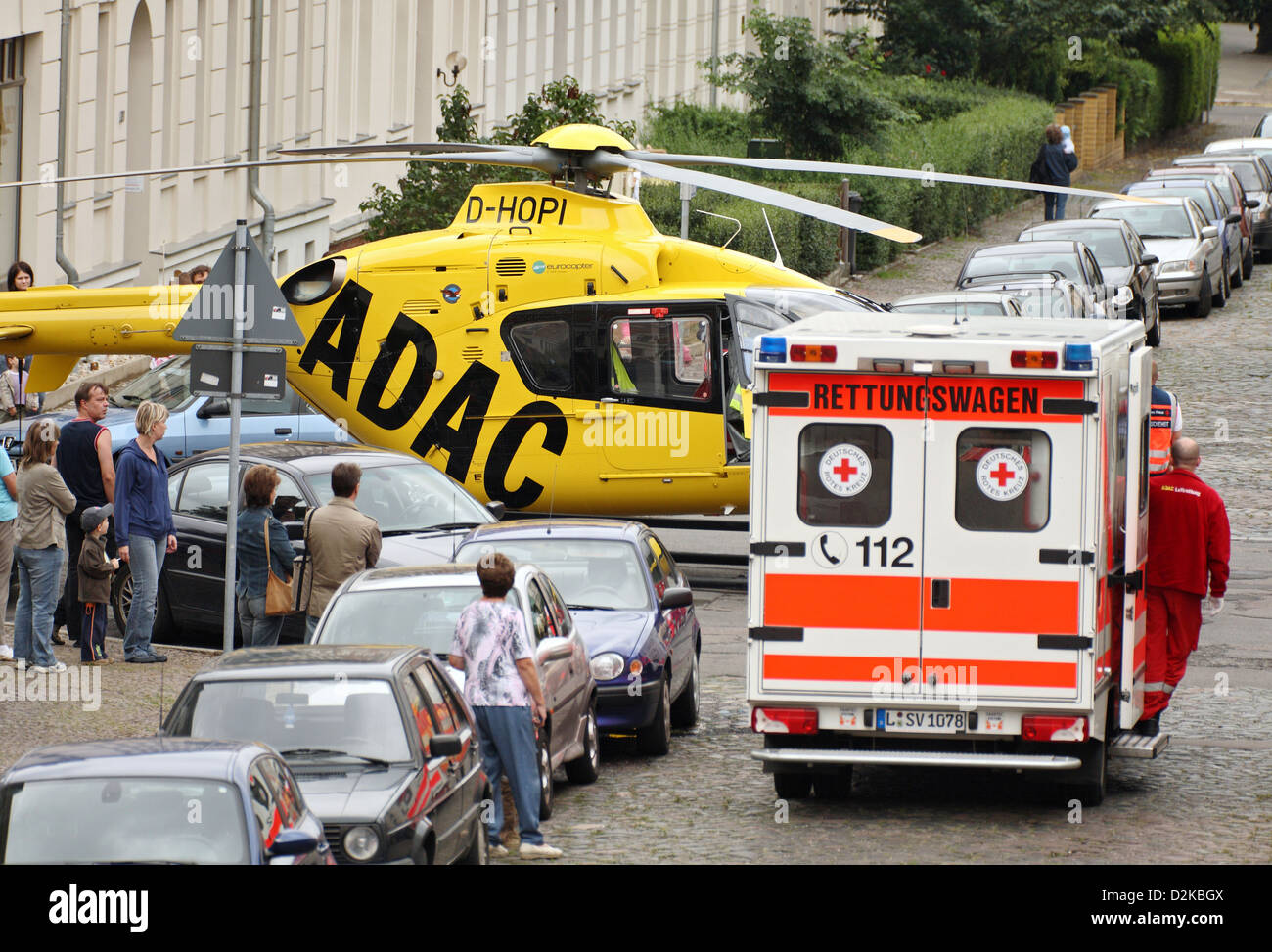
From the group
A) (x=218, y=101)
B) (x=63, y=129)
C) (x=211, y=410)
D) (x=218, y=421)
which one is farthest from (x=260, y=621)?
(x=218, y=101)

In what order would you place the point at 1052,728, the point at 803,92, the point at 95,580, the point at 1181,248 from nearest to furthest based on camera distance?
the point at 1052,728
the point at 95,580
the point at 1181,248
the point at 803,92

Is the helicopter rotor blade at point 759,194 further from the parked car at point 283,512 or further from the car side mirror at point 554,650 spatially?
the car side mirror at point 554,650

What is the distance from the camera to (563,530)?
587 inches

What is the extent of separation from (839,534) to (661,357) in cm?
781

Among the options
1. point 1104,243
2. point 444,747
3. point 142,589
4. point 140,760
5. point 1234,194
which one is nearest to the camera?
point 140,760

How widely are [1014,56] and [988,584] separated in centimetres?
4654

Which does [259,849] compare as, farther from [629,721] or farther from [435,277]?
[435,277]

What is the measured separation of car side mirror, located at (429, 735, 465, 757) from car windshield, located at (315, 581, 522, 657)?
8.04 feet

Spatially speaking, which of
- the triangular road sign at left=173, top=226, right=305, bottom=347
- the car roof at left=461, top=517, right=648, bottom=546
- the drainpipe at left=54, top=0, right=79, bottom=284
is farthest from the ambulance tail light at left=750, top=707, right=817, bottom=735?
the drainpipe at left=54, top=0, right=79, bottom=284

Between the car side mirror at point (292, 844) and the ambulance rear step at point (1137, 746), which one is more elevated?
the car side mirror at point (292, 844)

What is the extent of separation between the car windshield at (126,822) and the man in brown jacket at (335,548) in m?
6.00

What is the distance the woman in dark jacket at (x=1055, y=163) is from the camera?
39.2m

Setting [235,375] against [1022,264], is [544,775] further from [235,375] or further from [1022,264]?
[1022,264]

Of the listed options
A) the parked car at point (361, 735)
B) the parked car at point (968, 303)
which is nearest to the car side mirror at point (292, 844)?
the parked car at point (361, 735)
